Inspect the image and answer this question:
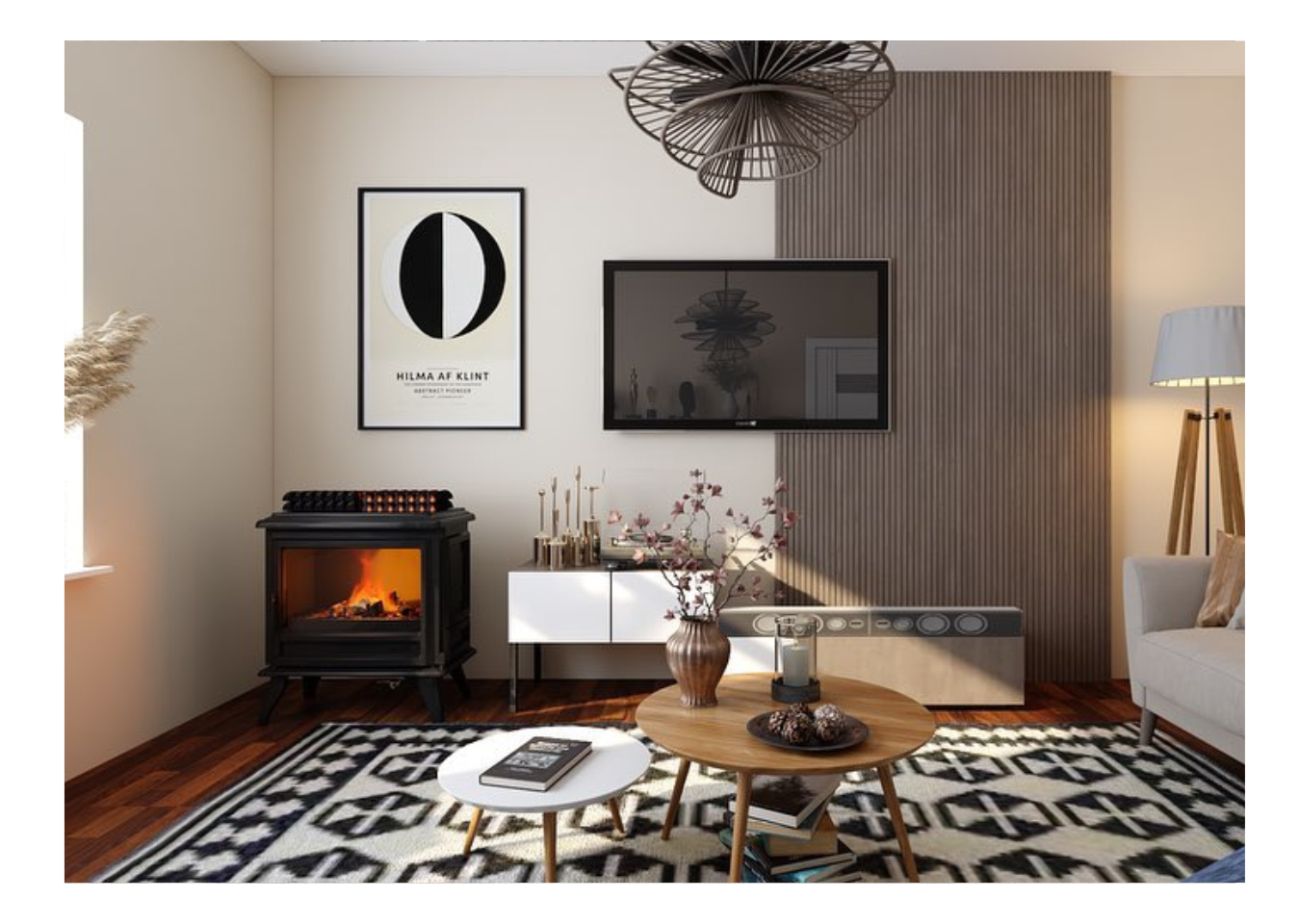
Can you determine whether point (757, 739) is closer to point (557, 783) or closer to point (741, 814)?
point (741, 814)

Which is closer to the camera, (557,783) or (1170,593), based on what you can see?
(557,783)

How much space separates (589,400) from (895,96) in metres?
2.01

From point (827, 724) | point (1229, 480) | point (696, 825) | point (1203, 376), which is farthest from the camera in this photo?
point (1229, 480)

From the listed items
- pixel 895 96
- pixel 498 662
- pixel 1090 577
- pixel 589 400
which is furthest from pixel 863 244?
pixel 498 662

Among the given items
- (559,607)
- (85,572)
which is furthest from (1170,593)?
(85,572)

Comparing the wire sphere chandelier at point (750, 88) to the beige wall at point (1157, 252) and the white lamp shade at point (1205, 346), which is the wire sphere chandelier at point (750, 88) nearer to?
the white lamp shade at point (1205, 346)

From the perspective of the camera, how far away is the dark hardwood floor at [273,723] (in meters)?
2.12

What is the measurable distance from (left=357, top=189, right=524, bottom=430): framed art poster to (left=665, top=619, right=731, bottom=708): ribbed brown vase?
6.33 feet

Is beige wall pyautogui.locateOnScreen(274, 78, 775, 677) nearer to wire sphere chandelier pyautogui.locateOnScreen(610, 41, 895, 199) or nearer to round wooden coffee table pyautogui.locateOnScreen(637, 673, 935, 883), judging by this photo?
round wooden coffee table pyautogui.locateOnScreen(637, 673, 935, 883)

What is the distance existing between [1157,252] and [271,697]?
4.32 metres

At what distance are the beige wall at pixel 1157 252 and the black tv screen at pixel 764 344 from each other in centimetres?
114

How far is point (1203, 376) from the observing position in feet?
10.0

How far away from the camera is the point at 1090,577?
355cm

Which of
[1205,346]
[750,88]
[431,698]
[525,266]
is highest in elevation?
[525,266]
